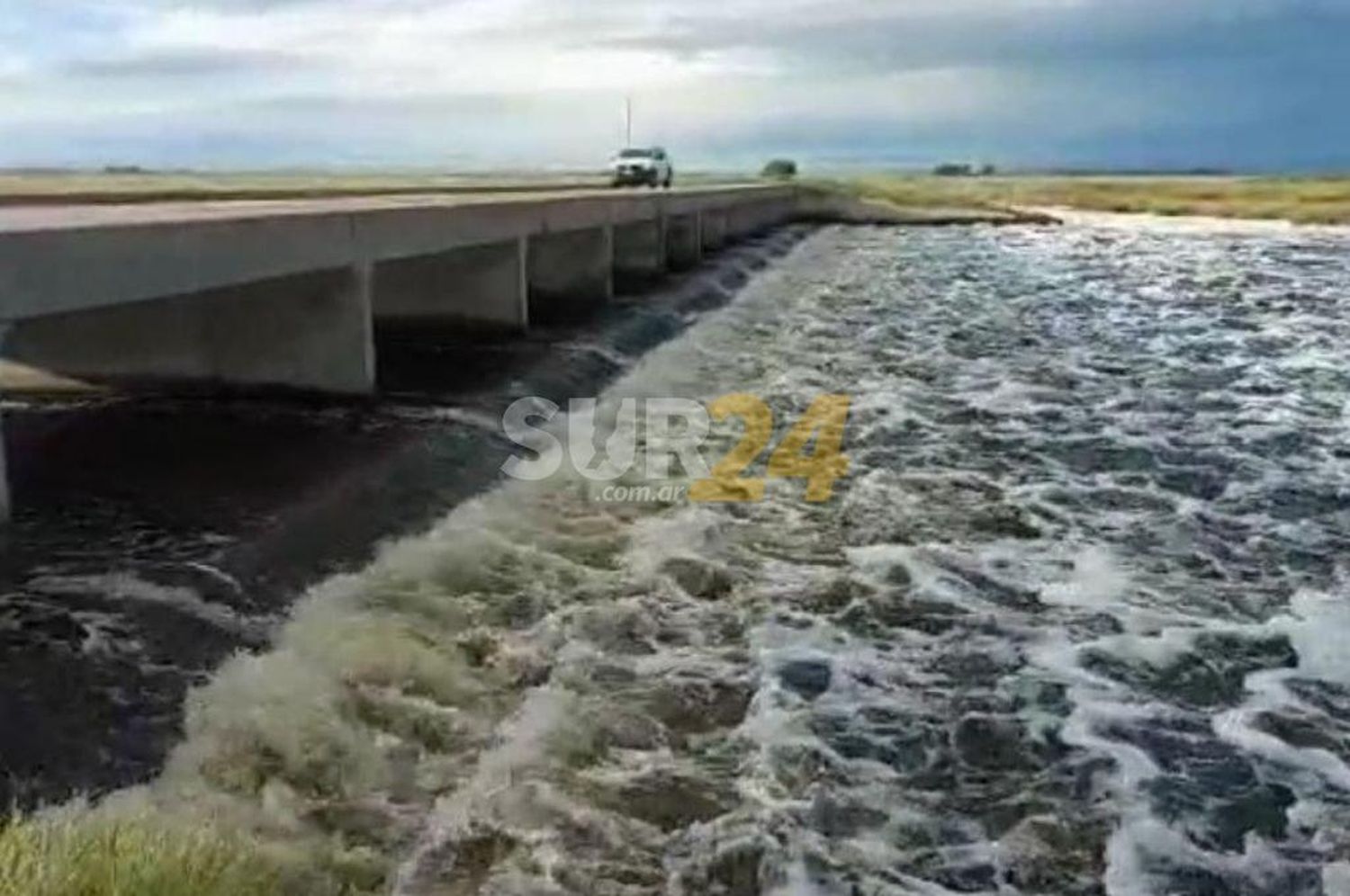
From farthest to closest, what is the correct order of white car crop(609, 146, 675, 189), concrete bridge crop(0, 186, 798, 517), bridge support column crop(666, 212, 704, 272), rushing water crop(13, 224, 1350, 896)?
white car crop(609, 146, 675, 189) → bridge support column crop(666, 212, 704, 272) → concrete bridge crop(0, 186, 798, 517) → rushing water crop(13, 224, 1350, 896)

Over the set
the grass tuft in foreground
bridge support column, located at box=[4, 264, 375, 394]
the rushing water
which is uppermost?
bridge support column, located at box=[4, 264, 375, 394]

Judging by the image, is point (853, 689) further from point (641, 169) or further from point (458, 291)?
point (641, 169)

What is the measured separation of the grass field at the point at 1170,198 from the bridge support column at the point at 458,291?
6057cm

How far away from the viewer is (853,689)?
7.31 m

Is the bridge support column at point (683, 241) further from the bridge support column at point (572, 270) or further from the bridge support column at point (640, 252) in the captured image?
the bridge support column at point (572, 270)

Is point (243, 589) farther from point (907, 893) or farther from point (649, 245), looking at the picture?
point (649, 245)

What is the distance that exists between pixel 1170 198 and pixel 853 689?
89.5m

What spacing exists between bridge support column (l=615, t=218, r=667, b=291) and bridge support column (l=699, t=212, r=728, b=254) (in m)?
7.48

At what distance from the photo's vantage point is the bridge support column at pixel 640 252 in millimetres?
31078

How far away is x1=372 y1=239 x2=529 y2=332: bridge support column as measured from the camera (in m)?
19.2

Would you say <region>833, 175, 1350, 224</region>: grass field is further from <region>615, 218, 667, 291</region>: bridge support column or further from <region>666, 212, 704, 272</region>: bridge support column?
<region>615, 218, 667, 291</region>: bridge support column

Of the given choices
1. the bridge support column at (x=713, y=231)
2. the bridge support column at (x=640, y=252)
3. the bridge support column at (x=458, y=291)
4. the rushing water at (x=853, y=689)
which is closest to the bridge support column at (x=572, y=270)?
the bridge support column at (x=458, y=291)

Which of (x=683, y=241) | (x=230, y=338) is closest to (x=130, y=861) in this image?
(x=230, y=338)

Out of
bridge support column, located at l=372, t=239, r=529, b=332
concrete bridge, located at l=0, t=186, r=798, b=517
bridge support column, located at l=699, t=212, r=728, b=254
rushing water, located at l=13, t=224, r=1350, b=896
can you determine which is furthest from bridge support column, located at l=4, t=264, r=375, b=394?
bridge support column, located at l=699, t=212, r=728, b=254
